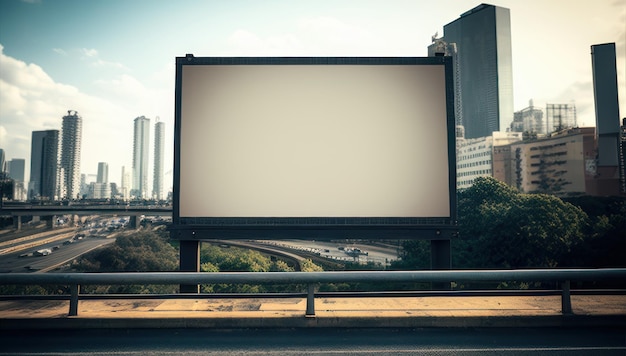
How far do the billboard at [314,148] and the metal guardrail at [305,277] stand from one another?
10.0ft

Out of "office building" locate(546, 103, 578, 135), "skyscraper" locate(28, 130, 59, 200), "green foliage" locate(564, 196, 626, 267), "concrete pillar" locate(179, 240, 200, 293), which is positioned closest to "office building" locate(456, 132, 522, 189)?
"office building" locate(546, 103, 578, 135)

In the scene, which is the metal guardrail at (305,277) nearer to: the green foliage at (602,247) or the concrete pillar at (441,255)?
the concrete pillar at (441,255)

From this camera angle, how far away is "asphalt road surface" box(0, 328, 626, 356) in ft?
18.9

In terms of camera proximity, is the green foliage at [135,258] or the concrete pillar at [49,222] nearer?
the green foliage at [135,258]

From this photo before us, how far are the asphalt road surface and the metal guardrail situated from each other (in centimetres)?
69

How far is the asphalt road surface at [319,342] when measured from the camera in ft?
18.9

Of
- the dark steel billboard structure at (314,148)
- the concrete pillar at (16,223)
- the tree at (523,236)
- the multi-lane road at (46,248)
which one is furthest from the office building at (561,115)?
the concrete pillar at (16,223)

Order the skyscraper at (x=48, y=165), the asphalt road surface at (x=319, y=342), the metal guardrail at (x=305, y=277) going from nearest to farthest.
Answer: the asphalt road surface at (x=319, y=342) < the metal guardrail at (x=305, y=277) < the skyscraper at (x=48, y=165)

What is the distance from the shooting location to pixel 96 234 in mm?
106562

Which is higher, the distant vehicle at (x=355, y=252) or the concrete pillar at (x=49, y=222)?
the concrete pillar at (x=49, y=222)

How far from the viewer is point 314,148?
33.7ft

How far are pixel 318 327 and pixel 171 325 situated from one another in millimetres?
2850

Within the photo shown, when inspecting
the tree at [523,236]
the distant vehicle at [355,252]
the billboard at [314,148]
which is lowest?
the distant vehicle at [355,252]

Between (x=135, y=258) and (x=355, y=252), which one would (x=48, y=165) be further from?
(x=355, y=252)
